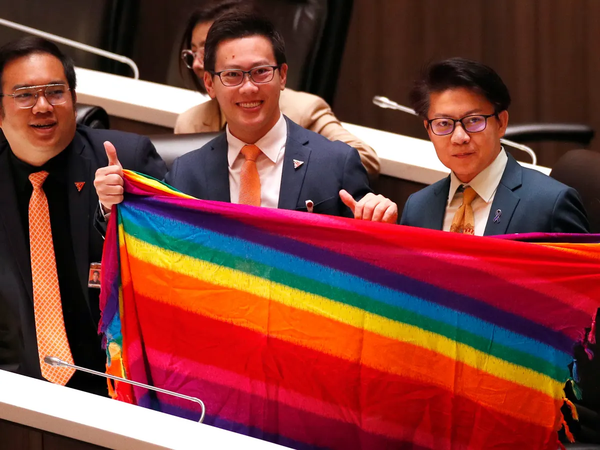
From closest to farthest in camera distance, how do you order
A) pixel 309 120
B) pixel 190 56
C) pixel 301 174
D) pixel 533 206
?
pixel 533 206 → pixel 301 174 → pixel 309 120 → pixel 190 56

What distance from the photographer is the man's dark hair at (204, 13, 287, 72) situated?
2.12 metres

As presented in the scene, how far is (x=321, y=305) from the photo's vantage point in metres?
1.81

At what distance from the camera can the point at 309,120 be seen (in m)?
2.72

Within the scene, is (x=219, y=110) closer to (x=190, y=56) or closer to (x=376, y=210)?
(x=190, y=56)

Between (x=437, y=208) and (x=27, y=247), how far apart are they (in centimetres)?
103

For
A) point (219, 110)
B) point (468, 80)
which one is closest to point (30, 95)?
point (219, 110)

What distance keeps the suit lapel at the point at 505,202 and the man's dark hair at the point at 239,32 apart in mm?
630

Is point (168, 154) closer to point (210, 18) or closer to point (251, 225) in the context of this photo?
point (210, 18)

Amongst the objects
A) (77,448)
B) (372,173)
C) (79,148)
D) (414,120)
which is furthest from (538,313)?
(414,120)

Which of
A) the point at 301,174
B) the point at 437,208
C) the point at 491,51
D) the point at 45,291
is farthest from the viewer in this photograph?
the point at 491,51

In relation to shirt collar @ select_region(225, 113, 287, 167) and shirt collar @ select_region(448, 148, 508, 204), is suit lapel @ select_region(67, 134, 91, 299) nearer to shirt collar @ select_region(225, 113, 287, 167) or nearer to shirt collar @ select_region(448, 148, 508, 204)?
shirt collar @ select_region(225, 113, 287, 167)

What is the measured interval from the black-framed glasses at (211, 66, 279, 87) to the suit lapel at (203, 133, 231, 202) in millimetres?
156

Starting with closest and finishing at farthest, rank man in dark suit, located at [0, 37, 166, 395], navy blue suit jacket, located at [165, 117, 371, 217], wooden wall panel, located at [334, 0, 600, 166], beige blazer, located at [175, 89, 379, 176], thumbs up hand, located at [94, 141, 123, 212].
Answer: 1. thumbs up hand, located at [94, 141, 123, 212]
2. navy blue suit jacket, located at [165, 117, 371, 217]
3. man in dark suit, located at [0, 37, 166, 395]
4. beige blazer, located at [175, 89, 379, 176]
5. wooden wall panel, located at [334, 0, 600, 166]

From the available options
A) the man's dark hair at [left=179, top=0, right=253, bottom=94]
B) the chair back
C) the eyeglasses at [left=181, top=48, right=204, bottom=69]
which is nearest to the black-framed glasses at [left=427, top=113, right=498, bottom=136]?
the chair back
